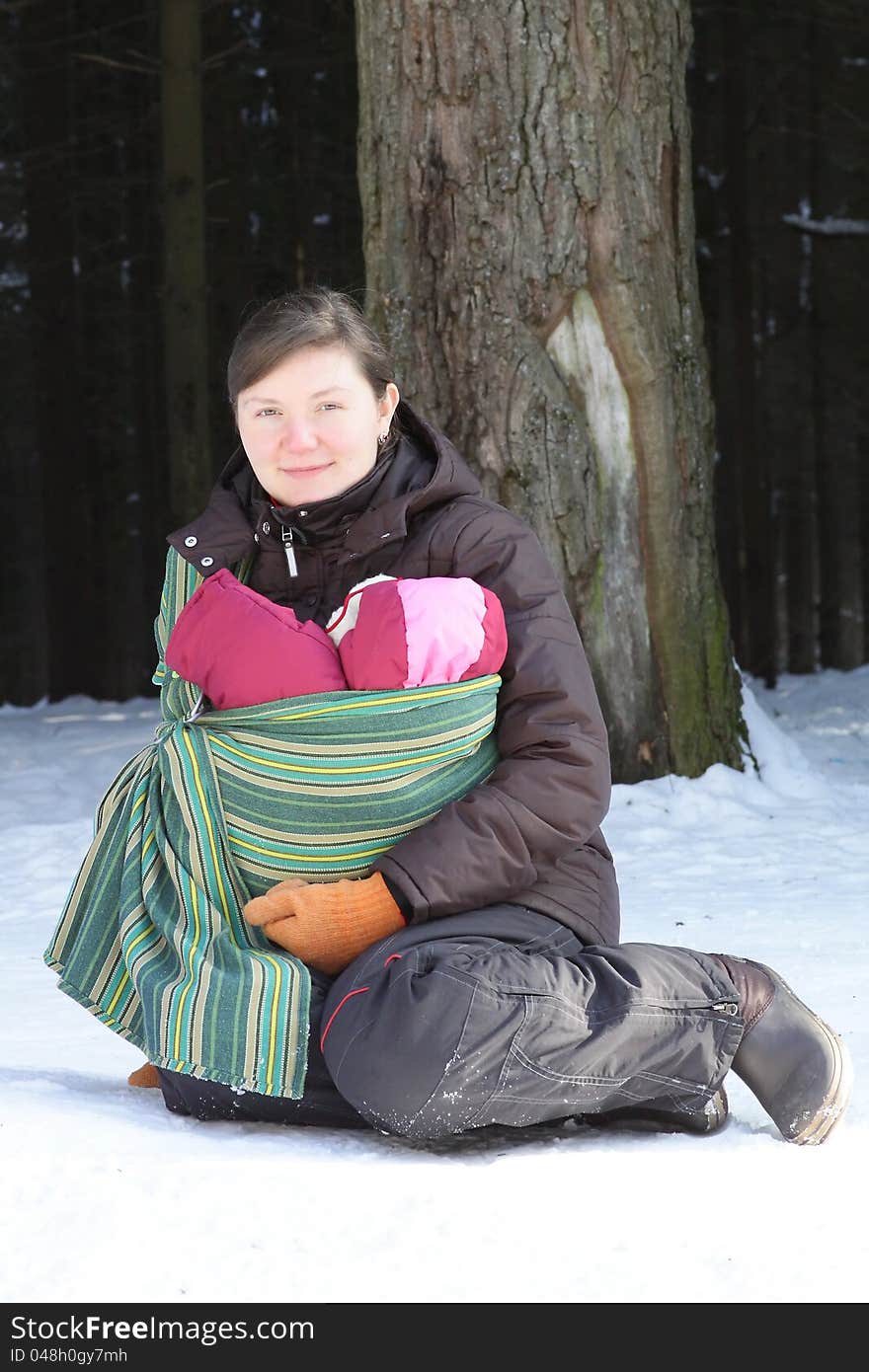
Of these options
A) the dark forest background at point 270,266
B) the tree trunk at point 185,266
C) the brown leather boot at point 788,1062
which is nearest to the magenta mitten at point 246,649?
the brown leather boot at point 788,1062

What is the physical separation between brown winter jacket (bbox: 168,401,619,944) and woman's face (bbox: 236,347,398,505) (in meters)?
0.04

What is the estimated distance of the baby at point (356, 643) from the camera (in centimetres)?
215

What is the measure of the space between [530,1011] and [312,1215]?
40cm

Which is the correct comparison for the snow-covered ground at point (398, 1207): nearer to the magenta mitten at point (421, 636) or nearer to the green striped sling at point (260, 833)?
the green striped sling at point (260, 833)

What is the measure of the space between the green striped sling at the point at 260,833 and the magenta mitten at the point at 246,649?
3 centimetres

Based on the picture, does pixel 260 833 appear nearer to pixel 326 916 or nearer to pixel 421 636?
pixel 326 916

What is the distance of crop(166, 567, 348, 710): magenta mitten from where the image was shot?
218 cm

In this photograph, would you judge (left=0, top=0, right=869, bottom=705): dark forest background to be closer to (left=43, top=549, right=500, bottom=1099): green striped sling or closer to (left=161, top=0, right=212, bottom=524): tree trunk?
(left=161, top=0, right=212, bottom=524): tree trunk

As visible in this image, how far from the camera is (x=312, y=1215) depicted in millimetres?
1758

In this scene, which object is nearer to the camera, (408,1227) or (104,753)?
(408,1227)

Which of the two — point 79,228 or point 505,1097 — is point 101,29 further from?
point 505,1097

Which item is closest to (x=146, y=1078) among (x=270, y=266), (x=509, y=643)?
(x=509, y=643)

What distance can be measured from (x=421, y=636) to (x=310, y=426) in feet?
1.41
